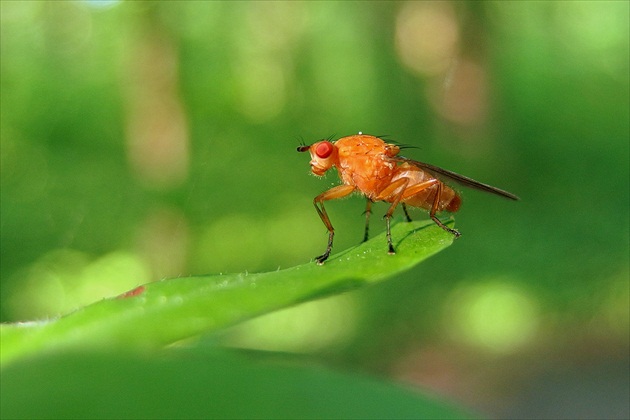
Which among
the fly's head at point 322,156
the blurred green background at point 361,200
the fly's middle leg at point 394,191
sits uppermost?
the fly's head at point 322,156

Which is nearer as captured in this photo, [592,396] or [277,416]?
[277,416]

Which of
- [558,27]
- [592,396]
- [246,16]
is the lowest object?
[592,396]

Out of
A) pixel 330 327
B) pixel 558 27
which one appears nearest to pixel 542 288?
pixel 330 327

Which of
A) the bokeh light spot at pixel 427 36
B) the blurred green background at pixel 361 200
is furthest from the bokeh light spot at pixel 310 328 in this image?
the bokeh light spot at pixel 427 36

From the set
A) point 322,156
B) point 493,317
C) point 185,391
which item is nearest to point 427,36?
point 493,317

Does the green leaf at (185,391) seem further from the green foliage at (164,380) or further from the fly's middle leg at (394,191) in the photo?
the fly's middle leg at (394,191)

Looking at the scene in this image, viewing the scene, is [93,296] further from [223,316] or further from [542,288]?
[223,316]

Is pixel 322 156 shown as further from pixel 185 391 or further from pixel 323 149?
pixel 185 391
